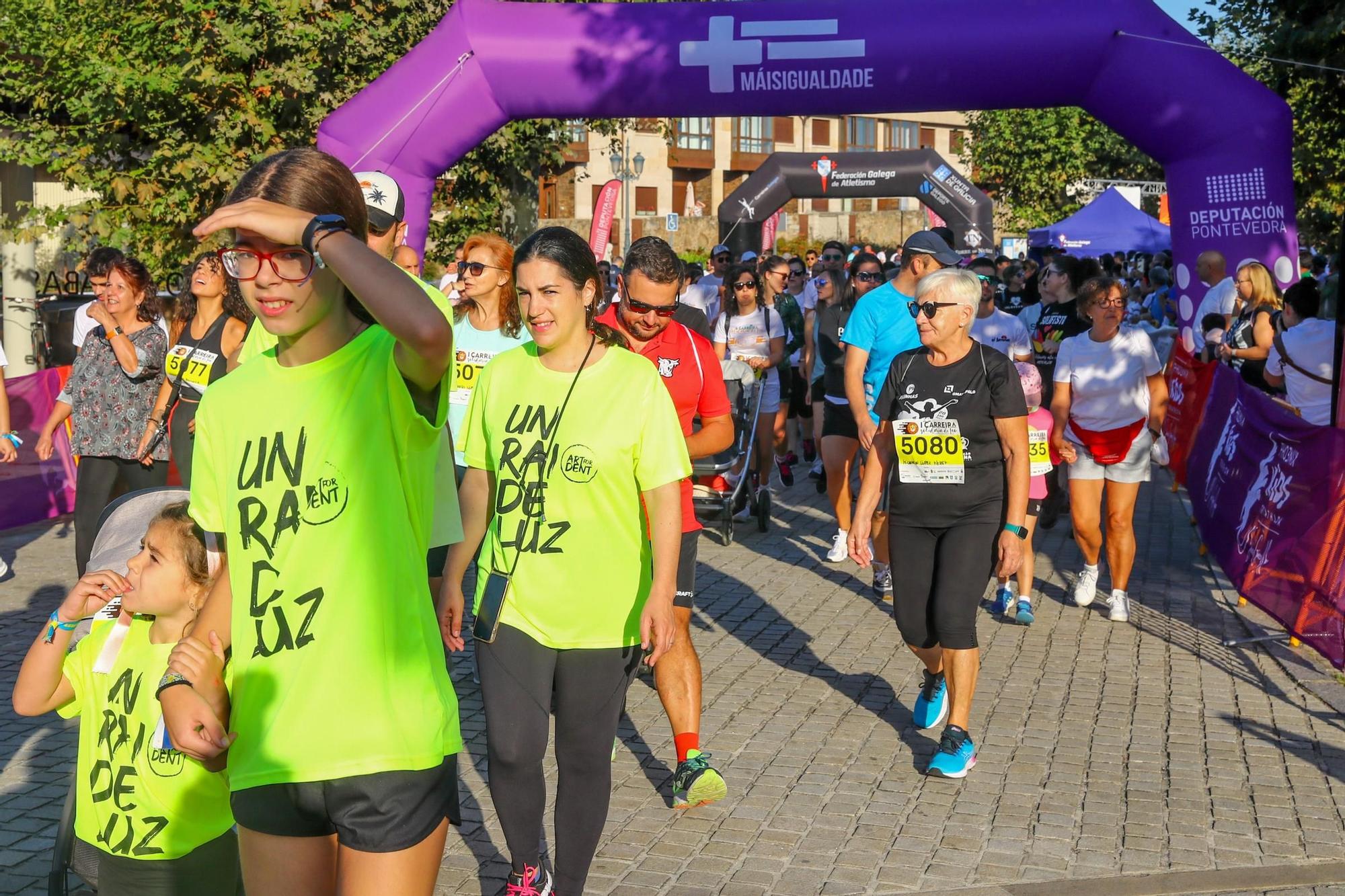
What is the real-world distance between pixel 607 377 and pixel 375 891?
6.17 feet

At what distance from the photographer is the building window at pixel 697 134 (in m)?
62.6

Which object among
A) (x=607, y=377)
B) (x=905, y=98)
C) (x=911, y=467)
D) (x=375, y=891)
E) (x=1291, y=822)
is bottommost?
Answer: (x=1291, y=822)

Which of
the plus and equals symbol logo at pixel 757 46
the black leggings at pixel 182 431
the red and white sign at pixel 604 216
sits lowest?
the black leggings at pixel 182 431

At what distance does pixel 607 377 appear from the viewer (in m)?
4.07

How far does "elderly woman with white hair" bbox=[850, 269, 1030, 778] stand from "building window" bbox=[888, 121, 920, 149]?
70.3 meters

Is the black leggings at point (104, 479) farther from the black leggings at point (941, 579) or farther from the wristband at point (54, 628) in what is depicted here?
the wristband at point (54, 628)

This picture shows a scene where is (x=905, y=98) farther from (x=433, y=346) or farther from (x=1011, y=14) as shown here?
(x=433, y=346)

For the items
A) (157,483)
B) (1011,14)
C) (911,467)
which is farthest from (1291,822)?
(1011,14)

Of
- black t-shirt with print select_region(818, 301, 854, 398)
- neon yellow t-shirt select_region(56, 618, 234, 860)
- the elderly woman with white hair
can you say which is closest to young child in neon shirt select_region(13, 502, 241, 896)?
neon yellow t-shirt select_region(56, 618, 234, 860)

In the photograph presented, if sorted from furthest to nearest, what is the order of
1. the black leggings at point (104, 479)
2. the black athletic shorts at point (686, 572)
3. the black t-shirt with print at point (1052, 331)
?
the black t-shirt with print at point (1052, 331), the black leggings at point (104, 479), the black athletic shorts at point (686, 572)

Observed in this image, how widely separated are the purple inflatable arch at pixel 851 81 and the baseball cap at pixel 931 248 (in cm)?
368

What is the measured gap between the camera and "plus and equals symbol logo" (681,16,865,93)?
1123 centimetres

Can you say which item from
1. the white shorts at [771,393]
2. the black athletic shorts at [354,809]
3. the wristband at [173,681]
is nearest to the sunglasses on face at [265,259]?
the wristband at [173,681]

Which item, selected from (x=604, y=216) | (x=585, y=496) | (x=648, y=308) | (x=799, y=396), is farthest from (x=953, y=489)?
(x=604, y=216)
